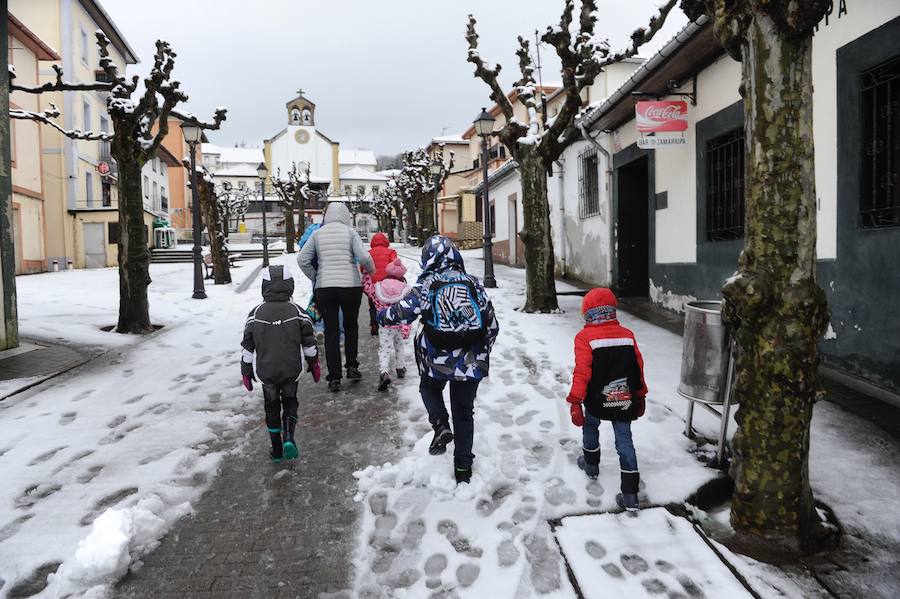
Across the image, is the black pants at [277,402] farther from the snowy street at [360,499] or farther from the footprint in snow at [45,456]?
the footprint in snow at [45,456]

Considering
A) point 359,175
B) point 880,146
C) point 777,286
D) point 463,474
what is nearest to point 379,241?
point 463,474

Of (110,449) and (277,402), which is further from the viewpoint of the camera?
(110,449)

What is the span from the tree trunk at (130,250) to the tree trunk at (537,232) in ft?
19.8

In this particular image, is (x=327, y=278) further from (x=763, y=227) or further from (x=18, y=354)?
(x=18, y=354)

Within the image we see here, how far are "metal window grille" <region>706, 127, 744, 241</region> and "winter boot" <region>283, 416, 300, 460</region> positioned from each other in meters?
6.36

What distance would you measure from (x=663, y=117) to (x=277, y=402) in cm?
750

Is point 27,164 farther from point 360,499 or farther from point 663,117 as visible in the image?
point 360,499

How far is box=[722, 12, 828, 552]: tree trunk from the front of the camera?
2.87 m

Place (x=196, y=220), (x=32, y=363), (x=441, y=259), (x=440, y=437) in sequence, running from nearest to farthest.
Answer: (x=441, y=259) < (x=440, y=437) < (x=32, y=363) < (x=196, y=220)

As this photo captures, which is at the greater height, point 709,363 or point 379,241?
point 379,241

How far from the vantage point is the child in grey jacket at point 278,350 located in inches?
161

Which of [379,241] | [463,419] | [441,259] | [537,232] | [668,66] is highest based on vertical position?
[668,66]

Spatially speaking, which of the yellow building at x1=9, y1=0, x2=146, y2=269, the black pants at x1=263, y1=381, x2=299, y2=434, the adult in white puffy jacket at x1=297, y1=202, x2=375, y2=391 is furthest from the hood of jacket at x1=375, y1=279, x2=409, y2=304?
the yellow building at x1=9, y1=0, x2=146, y2=269

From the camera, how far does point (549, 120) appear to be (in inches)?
408
